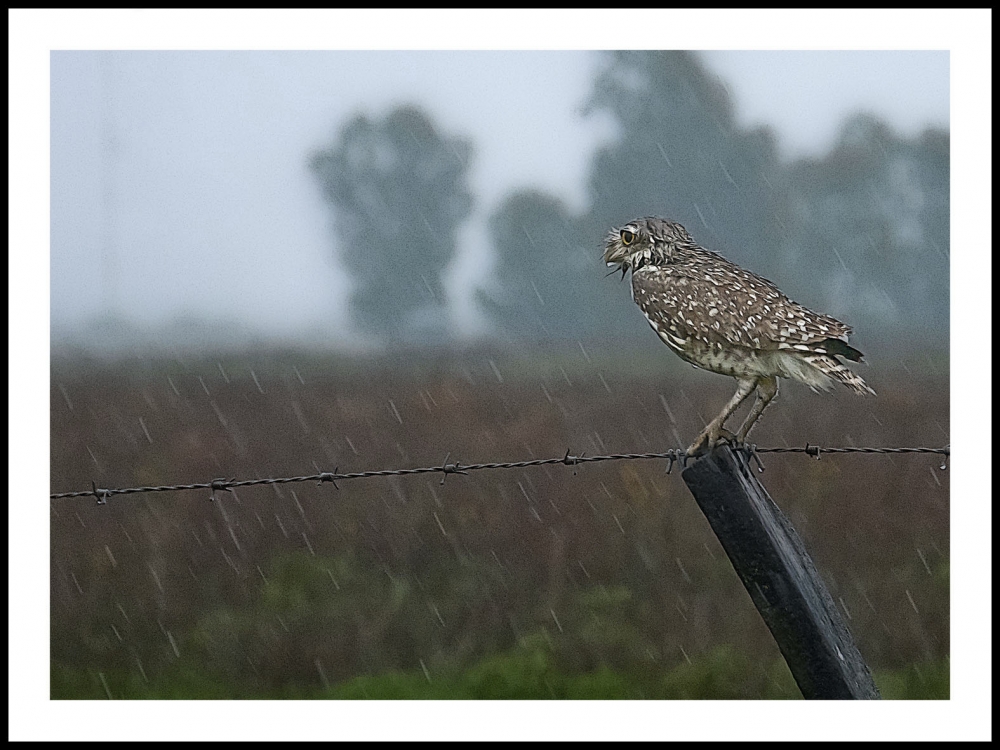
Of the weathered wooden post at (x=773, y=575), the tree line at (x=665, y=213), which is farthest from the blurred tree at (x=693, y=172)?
the weathered wooden post at (x=773, y=575)

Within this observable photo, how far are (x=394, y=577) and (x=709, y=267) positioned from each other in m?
2.87

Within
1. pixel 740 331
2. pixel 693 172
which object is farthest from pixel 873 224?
pixel 740 331

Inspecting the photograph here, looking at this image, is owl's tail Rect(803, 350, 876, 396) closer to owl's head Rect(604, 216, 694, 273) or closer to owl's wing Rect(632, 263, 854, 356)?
owl's wing Rect(632, 263, 854, 356)

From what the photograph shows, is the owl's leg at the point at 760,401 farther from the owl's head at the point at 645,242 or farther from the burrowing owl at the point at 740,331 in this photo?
the owl's head at the point at 645,242

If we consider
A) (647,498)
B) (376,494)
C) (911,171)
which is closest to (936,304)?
(911,171)

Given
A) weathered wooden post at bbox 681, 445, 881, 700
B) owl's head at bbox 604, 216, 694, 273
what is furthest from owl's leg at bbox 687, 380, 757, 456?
owl's head at bbox 604, 216, 694, 273

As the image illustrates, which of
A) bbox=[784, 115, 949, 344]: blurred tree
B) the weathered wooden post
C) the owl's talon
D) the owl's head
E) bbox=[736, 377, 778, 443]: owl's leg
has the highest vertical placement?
bbox=[784, 115, 949, 344]: blurred tree

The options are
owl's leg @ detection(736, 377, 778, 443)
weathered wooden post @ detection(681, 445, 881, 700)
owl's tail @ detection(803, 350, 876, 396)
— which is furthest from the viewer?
owl's leg @ detection(736, 377, 778, 443)

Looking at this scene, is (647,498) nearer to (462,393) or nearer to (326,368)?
(462,393)

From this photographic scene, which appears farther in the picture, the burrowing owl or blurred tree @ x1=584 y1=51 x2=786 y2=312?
blurred tree @ x1=584 y1=51 x2=786 y2=312

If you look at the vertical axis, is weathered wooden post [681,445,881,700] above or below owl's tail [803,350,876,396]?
below

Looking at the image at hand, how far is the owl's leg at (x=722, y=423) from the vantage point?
2.84 metres

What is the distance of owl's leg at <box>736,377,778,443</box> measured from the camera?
2.96 m

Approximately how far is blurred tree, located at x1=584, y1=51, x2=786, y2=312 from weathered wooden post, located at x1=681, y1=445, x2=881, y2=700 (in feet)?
9.04
